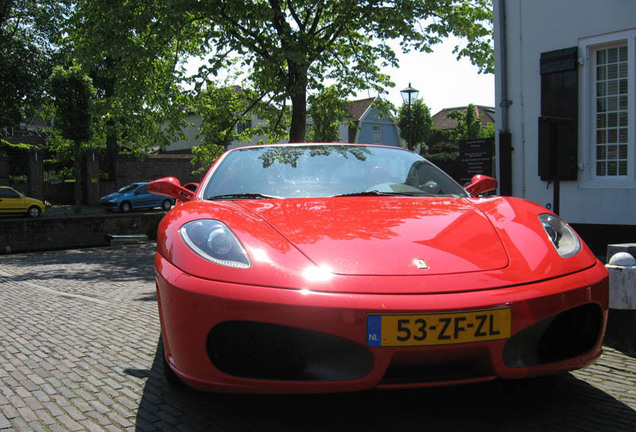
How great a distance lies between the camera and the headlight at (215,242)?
2.25 metres

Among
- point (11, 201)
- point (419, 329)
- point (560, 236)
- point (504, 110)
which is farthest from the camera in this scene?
point (11, 201)

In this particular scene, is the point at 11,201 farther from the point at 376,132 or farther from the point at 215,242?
the point at 376,132

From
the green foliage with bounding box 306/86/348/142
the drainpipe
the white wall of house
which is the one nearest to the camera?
the white wall of house

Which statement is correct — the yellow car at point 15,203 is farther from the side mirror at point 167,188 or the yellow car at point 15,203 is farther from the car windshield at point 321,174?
the car windshield at point 321,174

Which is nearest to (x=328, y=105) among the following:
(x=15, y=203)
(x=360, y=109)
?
(x=15, y=203)

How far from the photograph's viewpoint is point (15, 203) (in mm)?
23672

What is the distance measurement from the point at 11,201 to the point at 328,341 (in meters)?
25.2

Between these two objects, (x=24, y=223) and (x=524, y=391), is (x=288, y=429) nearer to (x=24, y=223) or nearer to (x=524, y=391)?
(x=524, y=391)

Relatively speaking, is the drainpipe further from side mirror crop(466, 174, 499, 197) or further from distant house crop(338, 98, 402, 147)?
distant house crop(338, 98, 402, 147)

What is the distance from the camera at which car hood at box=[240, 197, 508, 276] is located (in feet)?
7.32

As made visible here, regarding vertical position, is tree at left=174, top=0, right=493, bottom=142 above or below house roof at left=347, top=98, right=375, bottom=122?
below

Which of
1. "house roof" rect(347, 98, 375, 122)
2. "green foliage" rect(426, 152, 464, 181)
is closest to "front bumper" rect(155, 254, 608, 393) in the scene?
"green foliage" rect(426, 152, 464, 181)

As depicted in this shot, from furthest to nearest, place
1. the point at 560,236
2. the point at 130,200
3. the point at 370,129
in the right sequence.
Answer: the point at 370,129 < the point at 130,200 < the point at 560,236

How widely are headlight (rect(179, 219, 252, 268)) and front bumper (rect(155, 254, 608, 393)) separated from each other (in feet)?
0.45
